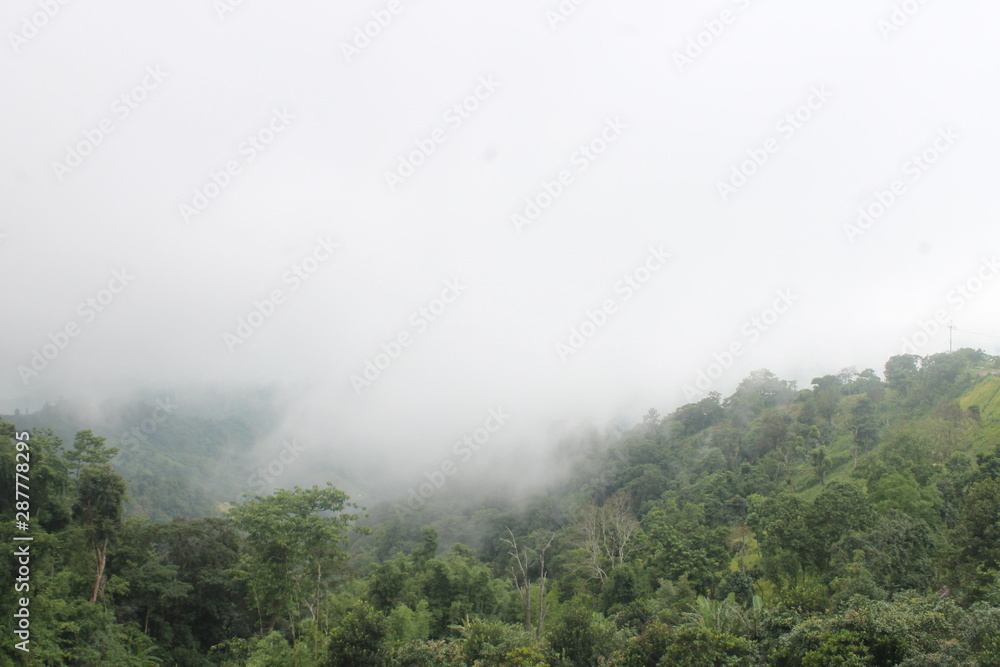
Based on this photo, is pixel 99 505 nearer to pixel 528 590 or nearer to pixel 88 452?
pixel 88 452

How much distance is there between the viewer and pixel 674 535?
3222cm

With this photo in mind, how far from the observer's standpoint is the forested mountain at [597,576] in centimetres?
1462

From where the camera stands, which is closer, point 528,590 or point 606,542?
point 528,590

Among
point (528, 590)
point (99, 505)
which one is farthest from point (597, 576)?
point (99, 505)

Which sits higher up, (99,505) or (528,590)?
(99,505)

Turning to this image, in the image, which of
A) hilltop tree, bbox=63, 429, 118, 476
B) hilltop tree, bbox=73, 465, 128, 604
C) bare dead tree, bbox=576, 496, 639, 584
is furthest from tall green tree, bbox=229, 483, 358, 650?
bare dead tree, bbox=576, 496, 639, 584

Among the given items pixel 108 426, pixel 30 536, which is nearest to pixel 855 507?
pixel 30 536

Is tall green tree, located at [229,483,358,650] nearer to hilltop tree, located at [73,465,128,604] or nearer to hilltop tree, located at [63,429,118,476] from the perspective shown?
hilltop tree, located at [73,465,128,604]

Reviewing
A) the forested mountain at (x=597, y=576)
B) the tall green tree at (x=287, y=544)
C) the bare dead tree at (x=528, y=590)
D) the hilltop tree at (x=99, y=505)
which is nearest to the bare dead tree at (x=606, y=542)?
the forested mountain at (x=597, y=576)

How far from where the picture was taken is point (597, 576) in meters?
34.6

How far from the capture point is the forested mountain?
14617 millimetres

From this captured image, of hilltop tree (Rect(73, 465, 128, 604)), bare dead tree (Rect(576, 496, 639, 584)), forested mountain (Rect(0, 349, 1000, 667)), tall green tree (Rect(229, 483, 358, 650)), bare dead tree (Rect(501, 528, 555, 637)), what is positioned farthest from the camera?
bare dead tree (Rect(576, 496, 639, 584))

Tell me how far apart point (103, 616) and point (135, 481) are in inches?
3313

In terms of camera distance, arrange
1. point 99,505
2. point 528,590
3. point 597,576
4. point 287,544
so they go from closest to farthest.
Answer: point 287,544 < point 528,590 < point 99,505 < point 597,576
